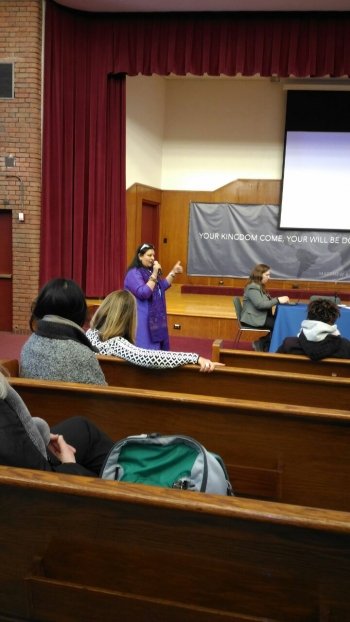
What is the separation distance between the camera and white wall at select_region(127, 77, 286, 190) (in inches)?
369

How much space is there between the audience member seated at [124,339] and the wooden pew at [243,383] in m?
0.05

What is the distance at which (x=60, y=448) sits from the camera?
5.07 feet

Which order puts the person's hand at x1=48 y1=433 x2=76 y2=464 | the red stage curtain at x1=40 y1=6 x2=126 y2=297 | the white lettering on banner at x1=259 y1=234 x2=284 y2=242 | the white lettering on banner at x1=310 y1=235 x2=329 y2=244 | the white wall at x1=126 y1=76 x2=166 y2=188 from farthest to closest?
the white lettering on banner at x1=259 y1=234 x2=284 y2=242 → the white lettering on banner at x1=310 y1=235 x2=329 y2=244 → the white wall at x1=126 y1=76 x2=166 y2=188 → the red stage curtain at x1=40 y1=6 x2=126 y2=297 → the person's hand at x1=48 y1=433 x2=76 y2=464

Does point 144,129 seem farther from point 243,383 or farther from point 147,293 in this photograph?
point 243,383

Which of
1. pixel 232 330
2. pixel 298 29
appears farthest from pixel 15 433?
pixel 298 29

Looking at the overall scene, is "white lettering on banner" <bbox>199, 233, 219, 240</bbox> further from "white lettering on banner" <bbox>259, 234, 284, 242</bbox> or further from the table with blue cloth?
the table with blue cloth

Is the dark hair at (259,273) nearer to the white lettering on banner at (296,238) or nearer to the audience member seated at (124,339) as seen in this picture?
the audience member seated at (124,339)

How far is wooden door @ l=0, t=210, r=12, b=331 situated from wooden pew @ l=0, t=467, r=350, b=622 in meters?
5.55

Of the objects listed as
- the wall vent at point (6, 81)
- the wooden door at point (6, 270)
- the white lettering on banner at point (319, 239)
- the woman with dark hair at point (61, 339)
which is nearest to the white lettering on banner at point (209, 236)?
the white lettering on banner at point (319, 239)

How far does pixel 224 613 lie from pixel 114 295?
1.64m

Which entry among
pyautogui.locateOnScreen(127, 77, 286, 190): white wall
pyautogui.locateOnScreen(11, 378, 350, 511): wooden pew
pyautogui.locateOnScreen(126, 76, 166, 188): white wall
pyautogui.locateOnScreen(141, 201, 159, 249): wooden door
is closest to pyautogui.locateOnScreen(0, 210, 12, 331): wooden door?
pyautogui.locateOnScreen(126, 76, 166, 188): white wall

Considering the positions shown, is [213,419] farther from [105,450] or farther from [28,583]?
[28,583]

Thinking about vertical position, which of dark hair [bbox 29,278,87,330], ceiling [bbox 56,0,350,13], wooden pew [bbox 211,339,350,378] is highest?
ceiling [bbox 56,0,350,13]

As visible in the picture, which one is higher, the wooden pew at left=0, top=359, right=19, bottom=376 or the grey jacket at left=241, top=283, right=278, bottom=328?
the wooden pew at left=0, top=359, right=19, bottom=376
